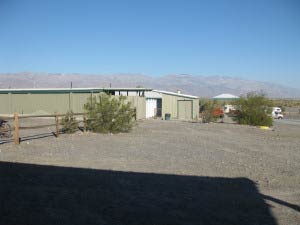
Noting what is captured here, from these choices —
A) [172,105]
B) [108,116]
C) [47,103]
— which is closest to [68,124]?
[108,116]

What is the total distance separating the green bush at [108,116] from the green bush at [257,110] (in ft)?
44.7

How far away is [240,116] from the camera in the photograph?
116 feet

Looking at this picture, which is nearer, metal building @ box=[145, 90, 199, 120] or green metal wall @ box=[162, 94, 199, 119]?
metal building @ box=[145, 90, 199, 120]

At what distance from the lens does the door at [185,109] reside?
47125 mm

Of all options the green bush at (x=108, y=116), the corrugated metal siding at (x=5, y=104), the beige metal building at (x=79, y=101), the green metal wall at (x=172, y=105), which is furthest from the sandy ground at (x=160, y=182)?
the green metal wall at (x=172, y=105)

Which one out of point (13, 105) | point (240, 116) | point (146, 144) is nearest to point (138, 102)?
point (240, 116)

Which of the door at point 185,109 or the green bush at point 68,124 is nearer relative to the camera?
the green bush at point 68,124

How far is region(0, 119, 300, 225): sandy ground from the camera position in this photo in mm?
6664

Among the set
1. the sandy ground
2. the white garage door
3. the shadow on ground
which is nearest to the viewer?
the shadow on ground

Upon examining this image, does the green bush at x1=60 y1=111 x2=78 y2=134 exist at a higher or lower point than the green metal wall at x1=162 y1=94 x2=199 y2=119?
lower

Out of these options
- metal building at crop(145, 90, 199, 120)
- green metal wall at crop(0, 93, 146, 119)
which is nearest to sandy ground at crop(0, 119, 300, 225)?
green metal wall at crop(0, 93, 146, 119)

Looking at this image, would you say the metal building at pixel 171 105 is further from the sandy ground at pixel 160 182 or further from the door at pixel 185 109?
the sandy ground at pixel 160 182

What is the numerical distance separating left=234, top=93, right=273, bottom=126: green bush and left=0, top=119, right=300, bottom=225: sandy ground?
1773 centimetres

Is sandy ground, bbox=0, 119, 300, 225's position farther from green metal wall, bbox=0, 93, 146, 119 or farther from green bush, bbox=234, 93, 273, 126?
green metal wall, bbox=0, 93, 146, 119
